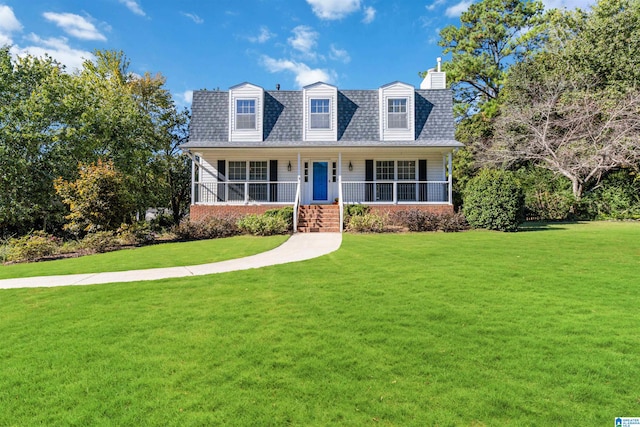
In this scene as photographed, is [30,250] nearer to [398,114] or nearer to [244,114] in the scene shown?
[244,114]

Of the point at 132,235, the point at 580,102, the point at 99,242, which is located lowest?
the point at 99,242

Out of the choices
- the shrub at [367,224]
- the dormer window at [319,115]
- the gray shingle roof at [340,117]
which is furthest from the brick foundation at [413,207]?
the dormer window at [319,115]

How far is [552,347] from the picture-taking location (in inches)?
141

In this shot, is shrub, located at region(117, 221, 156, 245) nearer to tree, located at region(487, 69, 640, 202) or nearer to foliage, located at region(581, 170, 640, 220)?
tree, located at region(487, 69, 640, 202)

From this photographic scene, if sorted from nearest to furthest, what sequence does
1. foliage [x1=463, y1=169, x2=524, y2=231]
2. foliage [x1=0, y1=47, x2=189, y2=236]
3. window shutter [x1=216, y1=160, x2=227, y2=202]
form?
foliage [x1=463, y1=169, x2=524, y2=231] < foliage [x1=0, y1=47, x2=189, y2=236] < window shutter [x1=216, y1=160, x2=227, y2=202]

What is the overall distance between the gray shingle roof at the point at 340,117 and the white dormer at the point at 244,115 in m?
0.44

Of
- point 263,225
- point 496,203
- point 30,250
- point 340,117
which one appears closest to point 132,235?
point 30,250

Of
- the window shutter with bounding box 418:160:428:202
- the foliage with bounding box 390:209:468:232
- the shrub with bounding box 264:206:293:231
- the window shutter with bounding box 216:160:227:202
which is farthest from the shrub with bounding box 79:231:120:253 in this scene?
the window shutter with bounding box 418:160:428:202

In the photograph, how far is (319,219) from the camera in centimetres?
1532

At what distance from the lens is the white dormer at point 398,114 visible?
17656mm

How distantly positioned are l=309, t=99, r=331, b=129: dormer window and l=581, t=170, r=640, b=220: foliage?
14.9 metres

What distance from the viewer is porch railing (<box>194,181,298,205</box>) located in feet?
57.9

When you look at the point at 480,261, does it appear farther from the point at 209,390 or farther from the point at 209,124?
the point at 209,124

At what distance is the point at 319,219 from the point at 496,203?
284 inches
